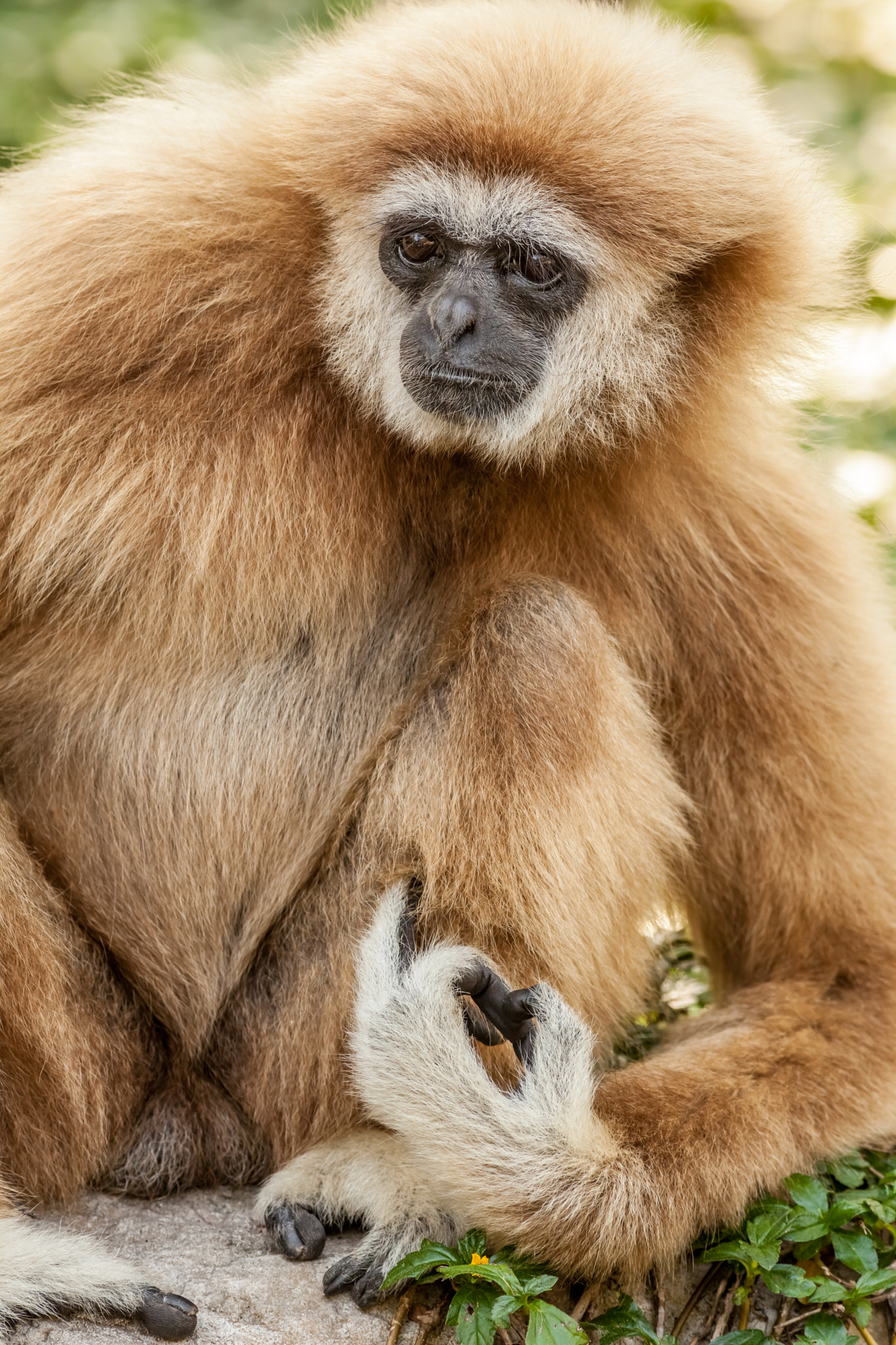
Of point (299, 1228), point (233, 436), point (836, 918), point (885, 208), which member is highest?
point (885, 208)

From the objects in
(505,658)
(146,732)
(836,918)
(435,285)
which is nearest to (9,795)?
(146,732)

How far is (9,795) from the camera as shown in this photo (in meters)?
3.99

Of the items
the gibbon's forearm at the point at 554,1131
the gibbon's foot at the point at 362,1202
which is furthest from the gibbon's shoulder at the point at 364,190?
the gibbon's foot at the point at 362,1202

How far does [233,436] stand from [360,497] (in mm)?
394

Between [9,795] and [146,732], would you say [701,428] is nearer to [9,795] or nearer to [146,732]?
[146,732]

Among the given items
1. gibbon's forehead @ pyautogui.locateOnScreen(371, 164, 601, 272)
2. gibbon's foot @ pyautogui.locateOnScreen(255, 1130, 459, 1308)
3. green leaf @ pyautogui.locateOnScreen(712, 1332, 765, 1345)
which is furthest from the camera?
gibbon's forehead @ pyautogui.locateOnScreen(371, 164, 601, 272)

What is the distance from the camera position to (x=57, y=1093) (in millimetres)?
3670

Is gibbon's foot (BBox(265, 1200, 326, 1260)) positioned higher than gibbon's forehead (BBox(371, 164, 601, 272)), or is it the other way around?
gibbon's forehead (BBox(371, 164, 601, 272))

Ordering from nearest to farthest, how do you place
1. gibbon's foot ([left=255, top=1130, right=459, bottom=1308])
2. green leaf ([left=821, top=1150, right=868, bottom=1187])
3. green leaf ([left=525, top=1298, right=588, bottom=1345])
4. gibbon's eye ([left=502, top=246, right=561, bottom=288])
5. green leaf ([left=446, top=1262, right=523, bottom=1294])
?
1. green leaf ([left=525, top=1298, right=588, bottom=1345])
2. green leaf ([left=446, top=1262, right=523, bottom=1294])
3. gibbon's foot ([left=255, top=1130, right=459, bottom=1308])
4. gibbon's eye ([left=502, top=246, right=561, bottom=288])
5. green leaf ([left=821, top=1150, right=868, bottom=1187])

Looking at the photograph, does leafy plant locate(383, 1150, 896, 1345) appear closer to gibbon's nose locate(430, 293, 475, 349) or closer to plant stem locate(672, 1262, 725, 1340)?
plant stem locate(672, 1262, 725, 1340)

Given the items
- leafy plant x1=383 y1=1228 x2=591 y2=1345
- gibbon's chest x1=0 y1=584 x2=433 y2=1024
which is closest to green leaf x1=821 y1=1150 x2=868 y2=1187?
leafy plant x1=383 y1=1228 x2=591 y2=1345

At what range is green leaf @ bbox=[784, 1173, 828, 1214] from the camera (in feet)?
12.5

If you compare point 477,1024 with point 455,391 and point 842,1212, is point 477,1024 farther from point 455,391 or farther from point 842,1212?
point 455,391

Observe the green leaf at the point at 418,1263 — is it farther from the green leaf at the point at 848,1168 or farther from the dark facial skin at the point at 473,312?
the dark facial skin at the point at 473,312
